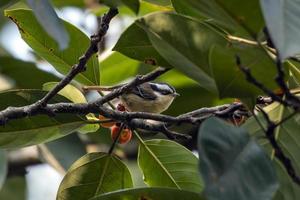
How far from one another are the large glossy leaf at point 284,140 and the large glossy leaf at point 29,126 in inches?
14.9

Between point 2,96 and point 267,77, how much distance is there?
1.88 feet

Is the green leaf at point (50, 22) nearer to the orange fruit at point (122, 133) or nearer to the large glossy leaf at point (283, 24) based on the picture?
the large glossy leaf at point (283, 24)

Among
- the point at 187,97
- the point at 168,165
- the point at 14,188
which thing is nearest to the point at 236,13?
the point at 168,165

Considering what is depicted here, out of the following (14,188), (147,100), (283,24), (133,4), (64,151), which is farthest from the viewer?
(14,188)

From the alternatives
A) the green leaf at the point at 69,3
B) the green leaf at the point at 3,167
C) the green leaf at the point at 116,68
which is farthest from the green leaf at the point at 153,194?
the green leaf at the point at 69,3

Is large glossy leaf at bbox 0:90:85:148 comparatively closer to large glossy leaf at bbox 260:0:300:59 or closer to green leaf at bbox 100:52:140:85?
large glossy leaf at bbox 260:0:300:59

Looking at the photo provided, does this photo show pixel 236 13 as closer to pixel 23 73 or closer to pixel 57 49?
pixel 57 49

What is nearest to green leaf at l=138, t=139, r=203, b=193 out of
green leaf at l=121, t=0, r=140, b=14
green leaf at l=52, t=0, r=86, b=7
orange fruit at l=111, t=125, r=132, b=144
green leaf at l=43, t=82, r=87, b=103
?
orange fruit at l=111, t=125, r=132, b=144

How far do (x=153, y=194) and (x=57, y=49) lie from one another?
436mm

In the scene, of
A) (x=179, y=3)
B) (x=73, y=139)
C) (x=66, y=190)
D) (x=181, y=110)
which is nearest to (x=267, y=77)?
(x=179, y=3)

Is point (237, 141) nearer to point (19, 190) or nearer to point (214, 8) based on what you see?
point (214, 8)

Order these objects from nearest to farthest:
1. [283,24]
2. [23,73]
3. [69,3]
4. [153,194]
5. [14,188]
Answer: [283,24], [153,194], [23,73], [14,188], [69,3]

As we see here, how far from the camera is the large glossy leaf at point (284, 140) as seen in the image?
1278 millimetres

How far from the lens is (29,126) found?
153cm
